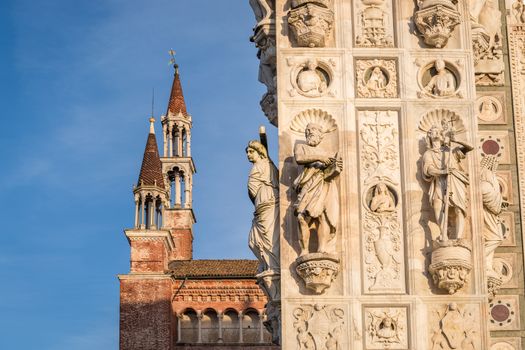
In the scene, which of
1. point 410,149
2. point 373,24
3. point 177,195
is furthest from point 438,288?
point 177,195

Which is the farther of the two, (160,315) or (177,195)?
(177,195)

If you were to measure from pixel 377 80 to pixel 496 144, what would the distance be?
2361 millimetres

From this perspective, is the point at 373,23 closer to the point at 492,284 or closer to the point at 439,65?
the point at 439,65

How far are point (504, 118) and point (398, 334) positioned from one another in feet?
13.0

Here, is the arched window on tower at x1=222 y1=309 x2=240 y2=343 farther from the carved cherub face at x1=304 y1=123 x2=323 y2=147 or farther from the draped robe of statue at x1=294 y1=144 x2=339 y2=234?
the draped robe of statue at x1=294 y1=144 x2=339 y2=234

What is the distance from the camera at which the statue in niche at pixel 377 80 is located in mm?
15797

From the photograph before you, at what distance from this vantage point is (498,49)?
17.5 meters

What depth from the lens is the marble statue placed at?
50.3 ft

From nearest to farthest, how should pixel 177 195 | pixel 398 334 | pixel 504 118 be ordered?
pixel 398 334 → pixel 504 118 → pixel 177 195

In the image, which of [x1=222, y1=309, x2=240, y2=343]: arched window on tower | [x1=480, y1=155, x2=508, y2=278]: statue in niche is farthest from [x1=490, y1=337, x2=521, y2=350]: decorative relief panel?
[x1=222, y1=309, x2=240, y2=343]: arched window on tower

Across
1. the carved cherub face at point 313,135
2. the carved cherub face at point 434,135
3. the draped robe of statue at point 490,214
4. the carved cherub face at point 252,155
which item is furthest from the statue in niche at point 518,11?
the carved cherub face at point 252,155

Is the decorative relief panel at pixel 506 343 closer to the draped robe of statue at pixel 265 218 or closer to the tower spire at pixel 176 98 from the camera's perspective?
the draped robe of statue at pixel 265 218

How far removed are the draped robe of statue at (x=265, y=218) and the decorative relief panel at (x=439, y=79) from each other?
2082 mm

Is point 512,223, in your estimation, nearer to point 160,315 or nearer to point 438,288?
point 438,288
